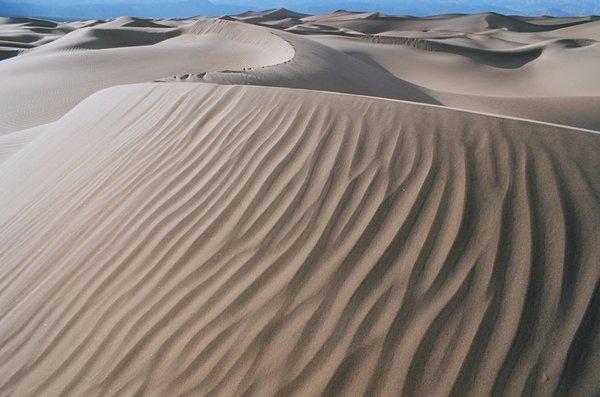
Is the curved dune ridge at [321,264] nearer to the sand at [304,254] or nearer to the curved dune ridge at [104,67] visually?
the sand at [304,254]

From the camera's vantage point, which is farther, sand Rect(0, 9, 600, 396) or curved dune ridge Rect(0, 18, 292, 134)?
curved dune ridge Rect(0, 18, 292, 134)

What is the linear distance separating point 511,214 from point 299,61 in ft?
25.4

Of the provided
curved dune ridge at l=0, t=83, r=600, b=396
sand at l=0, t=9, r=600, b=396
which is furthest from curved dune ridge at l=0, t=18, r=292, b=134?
curved dune ridge at l=0, t=83, r=600, b=396

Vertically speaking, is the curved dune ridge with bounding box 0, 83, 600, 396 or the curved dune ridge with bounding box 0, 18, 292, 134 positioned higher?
the curved dune ridge with bounding box 0, 83, 600, 396

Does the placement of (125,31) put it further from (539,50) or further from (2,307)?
(2,307)

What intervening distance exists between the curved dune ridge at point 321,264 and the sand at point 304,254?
1 cm

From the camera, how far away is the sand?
2.05 meters

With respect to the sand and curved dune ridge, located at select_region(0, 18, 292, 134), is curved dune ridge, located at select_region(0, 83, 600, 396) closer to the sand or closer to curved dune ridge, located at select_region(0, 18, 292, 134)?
the sand

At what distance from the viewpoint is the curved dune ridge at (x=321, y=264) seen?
6.70ft

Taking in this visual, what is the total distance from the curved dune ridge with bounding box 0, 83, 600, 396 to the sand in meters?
0.01

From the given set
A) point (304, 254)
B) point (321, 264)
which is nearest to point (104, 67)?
point (304, 254)

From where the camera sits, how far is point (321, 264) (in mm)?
2412

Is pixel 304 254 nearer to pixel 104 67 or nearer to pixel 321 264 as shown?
pixel 321 264

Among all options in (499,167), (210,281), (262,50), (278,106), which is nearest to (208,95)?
(278,106)
